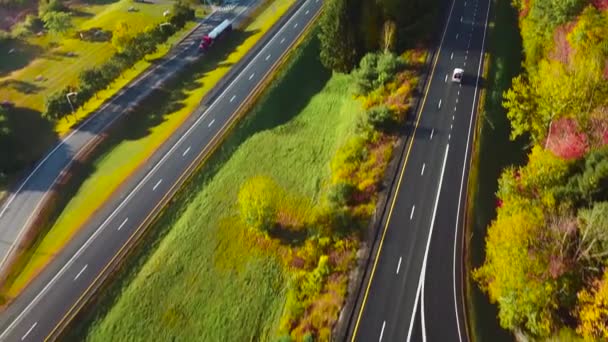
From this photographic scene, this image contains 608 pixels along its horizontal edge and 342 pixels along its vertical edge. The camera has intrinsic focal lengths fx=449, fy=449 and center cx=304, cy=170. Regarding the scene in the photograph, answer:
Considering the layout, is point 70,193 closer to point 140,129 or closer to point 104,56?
point 140,129

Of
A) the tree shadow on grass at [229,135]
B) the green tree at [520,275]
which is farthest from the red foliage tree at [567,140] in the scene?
the tree shadow on grass at [229,135]

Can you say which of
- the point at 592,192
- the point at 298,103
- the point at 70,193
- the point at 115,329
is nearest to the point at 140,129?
the point at 70,193

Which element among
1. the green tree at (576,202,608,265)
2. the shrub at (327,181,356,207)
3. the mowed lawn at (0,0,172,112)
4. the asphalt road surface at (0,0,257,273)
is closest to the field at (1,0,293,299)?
the asphalt road surface at (0,0,257,273)

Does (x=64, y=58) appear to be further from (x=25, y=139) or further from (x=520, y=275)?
(x=520, y=275)

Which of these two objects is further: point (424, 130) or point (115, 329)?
point (424, 130)

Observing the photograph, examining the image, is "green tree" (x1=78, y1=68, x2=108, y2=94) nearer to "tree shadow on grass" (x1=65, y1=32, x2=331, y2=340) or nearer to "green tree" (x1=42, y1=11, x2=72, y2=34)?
"tree shadow on grass" (x1=65, y1=32, x2=331, y2=340)

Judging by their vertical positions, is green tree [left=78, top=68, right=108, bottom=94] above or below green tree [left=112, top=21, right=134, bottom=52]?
below

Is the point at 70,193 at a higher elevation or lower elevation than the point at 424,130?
lower

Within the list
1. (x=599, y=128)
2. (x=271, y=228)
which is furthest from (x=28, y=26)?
(x=599, y=128)
